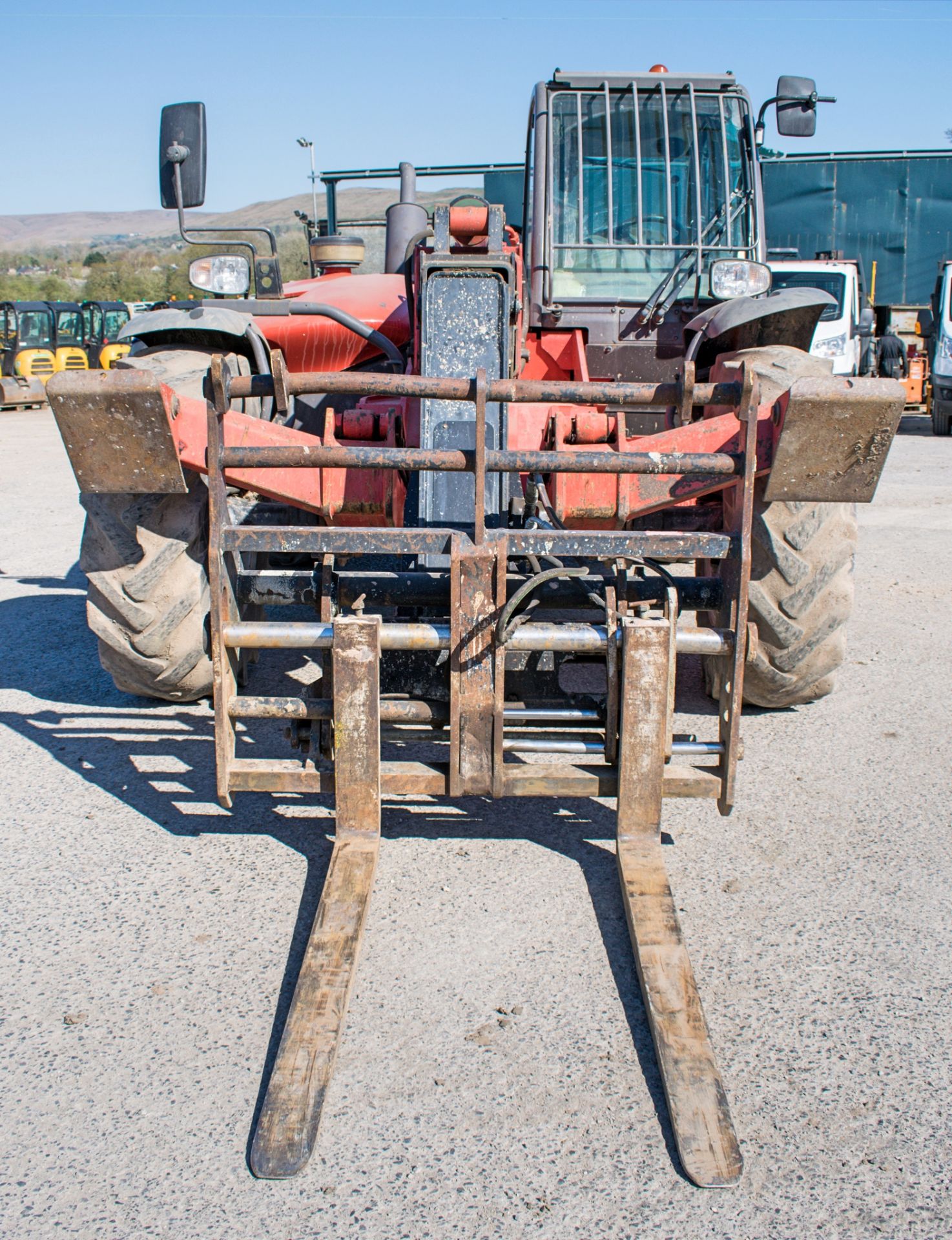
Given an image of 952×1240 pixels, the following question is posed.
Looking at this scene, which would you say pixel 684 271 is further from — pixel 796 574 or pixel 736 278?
pixel 796 574

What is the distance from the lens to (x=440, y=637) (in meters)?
3.40

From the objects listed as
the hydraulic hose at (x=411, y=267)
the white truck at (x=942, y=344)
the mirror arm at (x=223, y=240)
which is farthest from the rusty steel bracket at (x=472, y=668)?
the white truck at (x=942, y=344)

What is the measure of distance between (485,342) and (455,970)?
2235 mm

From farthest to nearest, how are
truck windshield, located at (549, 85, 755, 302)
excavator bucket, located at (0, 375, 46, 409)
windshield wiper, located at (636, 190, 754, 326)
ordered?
excavator bucket, located at (0, 375, 46, 409), truck windshield, located at (549, 85, 755, 302), windshield wiper, located at (636, 190, 754, 326)

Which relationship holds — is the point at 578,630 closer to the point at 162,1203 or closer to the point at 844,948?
the point at 844,948

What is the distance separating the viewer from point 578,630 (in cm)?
342

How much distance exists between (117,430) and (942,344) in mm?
16806

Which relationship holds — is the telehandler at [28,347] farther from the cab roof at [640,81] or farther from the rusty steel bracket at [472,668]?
the rusty steel bracket at [472,668]

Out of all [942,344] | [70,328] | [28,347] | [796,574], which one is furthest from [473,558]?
[70,328]

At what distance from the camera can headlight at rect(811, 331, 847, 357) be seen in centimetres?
1759

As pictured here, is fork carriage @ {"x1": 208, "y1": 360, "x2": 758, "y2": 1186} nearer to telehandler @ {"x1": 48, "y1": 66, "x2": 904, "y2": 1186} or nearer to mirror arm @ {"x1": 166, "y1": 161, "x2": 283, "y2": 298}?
telehandler @ {"x1": 48, "y1": 66, "x2": 904, "y2": 1186}

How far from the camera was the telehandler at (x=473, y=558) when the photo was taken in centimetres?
326

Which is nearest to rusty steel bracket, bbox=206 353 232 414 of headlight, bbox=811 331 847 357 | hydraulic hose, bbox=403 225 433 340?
hydraulic hose, bbox=403 225 433 340

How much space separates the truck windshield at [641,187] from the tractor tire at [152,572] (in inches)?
87.9
